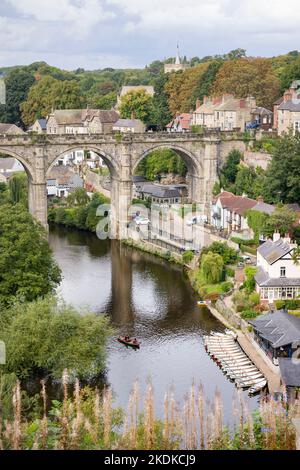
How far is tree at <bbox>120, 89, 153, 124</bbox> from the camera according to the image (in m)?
86.5

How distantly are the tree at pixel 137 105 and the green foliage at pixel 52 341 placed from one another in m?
55.8

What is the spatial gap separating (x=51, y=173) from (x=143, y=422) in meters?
51.3

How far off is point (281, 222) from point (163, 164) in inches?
1086

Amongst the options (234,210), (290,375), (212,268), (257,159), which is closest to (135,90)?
(257,159)

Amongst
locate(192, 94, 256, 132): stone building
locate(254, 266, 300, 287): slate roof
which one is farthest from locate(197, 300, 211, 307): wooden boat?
locate(192, 94, 256, 132): stone building

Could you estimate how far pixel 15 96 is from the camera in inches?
4173

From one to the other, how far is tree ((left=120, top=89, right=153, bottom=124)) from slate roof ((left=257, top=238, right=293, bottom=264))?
4481 centimetres

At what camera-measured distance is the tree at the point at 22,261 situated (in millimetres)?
36844

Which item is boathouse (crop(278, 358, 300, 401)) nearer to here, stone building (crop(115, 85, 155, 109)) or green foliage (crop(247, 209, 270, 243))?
green foliage (crop(247, 209, 270, 243))

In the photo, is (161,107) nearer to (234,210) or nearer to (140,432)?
(234,210)

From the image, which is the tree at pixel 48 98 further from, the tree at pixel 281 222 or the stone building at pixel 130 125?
the tree at pixel 281 222

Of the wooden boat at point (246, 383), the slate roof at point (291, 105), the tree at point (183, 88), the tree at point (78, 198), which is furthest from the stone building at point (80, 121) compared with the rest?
the wooden boat at point (246, 383)

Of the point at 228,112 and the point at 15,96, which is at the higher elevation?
the point at 15,96
